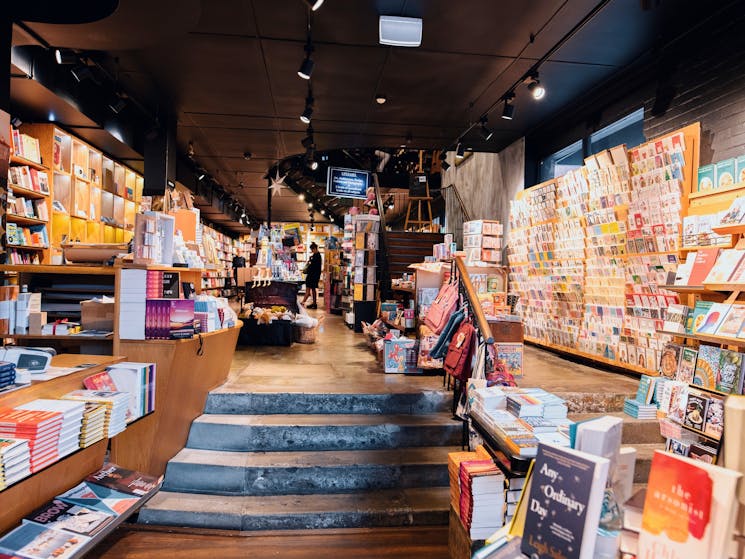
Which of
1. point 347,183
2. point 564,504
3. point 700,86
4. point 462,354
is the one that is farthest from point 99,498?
point 347,183

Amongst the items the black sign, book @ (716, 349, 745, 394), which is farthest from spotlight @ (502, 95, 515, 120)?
the black sign

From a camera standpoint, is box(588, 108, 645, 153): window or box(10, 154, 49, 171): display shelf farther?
box(588, 108, 645, 153): window

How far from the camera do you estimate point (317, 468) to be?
345 cm

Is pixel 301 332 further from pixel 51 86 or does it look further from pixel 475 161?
pixel 475 161

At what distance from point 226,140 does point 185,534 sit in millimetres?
6854

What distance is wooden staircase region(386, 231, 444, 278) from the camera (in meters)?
9.16

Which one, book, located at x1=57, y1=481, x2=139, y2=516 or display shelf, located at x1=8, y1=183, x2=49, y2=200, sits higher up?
display shelf, located at x1=8, y1=183, x2=49, y2=200

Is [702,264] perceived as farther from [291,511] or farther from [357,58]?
[357,58]

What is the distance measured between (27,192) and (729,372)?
6.71 m

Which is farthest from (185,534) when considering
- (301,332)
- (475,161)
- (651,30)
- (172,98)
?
(475,161)

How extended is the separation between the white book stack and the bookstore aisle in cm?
97

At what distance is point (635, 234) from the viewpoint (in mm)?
4906

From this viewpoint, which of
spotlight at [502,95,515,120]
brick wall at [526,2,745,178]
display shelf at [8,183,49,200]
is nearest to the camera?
brick wall at [526,2,745,178]

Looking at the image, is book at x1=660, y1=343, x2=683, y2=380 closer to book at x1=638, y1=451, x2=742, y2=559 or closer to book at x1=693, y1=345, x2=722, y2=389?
book at x1=693, y1=345, x2=722, y2=389
